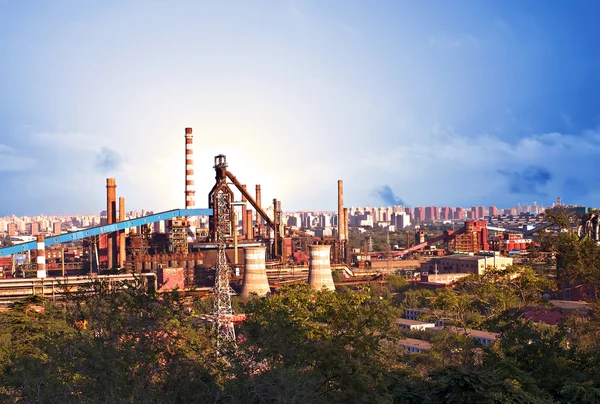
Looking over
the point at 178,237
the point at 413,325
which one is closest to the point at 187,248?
the point at 178,237

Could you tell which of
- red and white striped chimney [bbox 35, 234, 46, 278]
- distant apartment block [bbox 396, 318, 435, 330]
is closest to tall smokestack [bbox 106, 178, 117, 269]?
red and white striped chimney [bbox 35, 234, 46, 278]

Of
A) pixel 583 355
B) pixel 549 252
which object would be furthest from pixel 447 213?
pixel 583 355

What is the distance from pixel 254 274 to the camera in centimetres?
3494

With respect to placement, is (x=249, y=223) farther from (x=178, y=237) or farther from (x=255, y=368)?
(x=255, y=368)

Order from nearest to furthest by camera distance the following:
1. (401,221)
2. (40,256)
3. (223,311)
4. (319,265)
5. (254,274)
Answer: (223,311) → (40,256) → (254,274) → (319,265) → (401,221)

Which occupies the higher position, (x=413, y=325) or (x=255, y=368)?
(x=255, y=368)

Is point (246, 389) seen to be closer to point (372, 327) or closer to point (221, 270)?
point (372, 327)

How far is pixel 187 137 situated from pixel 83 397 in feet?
115

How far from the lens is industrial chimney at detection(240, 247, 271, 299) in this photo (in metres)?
34.7

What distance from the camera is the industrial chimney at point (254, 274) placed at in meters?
34.7

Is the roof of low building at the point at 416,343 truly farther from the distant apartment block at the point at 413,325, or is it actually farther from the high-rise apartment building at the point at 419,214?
the high-rise apartment building at the point at 419,214

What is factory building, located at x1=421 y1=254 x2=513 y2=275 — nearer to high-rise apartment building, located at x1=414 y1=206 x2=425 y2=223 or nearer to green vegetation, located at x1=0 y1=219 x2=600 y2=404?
green vegetation, located at x1=0 y1=219 x2=600 y2=404

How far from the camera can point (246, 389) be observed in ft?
30.1

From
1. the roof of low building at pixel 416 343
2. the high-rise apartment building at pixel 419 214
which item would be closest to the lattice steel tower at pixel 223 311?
the roof of low building at pixel 416 343
